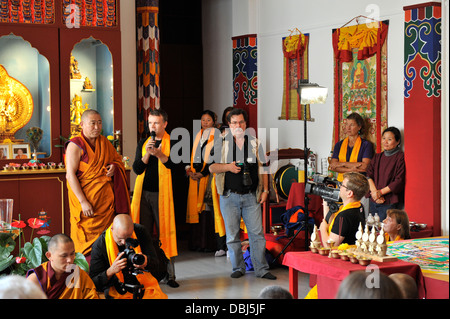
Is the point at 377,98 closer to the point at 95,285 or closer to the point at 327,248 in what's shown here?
the point at 327,248

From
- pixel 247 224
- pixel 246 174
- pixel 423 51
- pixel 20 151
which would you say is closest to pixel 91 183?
pixel 246 174

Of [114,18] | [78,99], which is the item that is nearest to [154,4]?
[114,18]

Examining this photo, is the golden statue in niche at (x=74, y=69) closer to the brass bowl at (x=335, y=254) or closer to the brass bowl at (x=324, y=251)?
the brass bowl at (x=324, y=251)

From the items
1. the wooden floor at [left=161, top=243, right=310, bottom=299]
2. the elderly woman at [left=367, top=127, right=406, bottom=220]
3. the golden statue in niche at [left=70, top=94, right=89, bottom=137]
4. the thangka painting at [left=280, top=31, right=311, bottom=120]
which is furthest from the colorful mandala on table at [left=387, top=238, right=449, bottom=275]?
the golden statue in niche at [left=70, top=94, right=89, bottom=137]

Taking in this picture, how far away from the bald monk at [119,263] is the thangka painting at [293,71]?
3.87 metres

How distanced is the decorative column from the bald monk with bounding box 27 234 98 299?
3.53 meters

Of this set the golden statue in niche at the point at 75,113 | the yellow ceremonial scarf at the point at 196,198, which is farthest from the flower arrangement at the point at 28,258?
the golden statue in niche at the point at 75,113

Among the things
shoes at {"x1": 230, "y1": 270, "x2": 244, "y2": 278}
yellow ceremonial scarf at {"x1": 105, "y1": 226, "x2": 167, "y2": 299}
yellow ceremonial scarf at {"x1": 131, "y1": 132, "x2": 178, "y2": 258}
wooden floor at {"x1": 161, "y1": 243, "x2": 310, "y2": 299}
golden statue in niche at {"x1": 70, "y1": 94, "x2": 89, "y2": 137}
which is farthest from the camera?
golden statue in niche at {"x1": 70, "y1": 94, "x2": 89, "y2": 137}

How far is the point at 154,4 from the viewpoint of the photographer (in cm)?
786

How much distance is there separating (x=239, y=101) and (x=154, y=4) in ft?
5.42

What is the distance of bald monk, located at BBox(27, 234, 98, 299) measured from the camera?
3576mm

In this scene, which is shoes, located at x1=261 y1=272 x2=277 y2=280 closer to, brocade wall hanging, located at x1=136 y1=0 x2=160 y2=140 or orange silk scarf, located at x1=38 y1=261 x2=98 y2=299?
orange silk scarf, located at x1=38 y1=261 x2=98 y2=299

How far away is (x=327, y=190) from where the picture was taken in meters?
4.49

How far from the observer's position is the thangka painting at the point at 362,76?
6.62m
